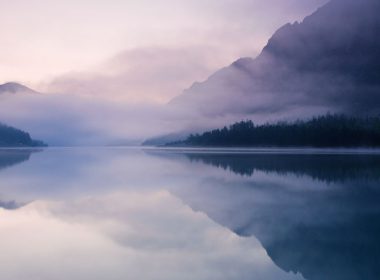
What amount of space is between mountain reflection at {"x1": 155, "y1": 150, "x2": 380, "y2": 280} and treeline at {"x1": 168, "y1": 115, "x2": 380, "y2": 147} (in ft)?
285

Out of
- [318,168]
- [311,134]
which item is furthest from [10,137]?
[318,168]

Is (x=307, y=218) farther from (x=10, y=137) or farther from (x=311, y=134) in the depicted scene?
(x=10, y=137)

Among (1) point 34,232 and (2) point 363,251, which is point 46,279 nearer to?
(1) point 34,232

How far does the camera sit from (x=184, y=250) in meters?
11.8

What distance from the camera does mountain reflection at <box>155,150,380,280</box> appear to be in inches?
422

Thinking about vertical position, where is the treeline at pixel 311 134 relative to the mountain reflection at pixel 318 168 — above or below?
above

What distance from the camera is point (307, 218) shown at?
1612 cm

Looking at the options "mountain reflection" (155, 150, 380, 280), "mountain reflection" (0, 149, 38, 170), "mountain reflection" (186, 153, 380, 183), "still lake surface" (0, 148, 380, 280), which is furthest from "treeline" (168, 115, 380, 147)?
"still lake surface" (0, 148, 380, 280)

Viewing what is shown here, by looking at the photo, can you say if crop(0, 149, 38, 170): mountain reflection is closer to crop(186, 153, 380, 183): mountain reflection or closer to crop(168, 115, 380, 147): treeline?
crop(186, 153, 380, 183): mountain reflection

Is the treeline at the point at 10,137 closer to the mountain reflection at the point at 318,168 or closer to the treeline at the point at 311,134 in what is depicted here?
the treeline at the point at 311,134

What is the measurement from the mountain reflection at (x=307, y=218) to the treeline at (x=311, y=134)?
Result: 87.0 meters

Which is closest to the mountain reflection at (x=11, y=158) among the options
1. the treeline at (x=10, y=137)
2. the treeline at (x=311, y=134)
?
the treeline at (x=311, y=134)

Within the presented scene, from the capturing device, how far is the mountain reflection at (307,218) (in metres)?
10.7

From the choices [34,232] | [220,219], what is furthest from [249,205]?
[34,232]
